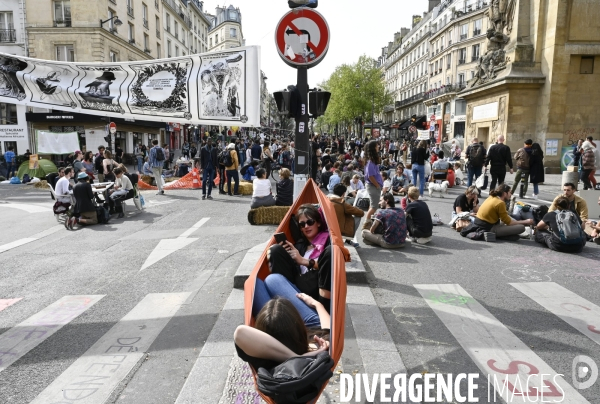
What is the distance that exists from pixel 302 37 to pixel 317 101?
2.84 ft

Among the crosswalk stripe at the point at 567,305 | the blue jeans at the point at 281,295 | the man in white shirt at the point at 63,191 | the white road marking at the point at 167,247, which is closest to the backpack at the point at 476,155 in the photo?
the crosswalk stripe at the point at 567,305

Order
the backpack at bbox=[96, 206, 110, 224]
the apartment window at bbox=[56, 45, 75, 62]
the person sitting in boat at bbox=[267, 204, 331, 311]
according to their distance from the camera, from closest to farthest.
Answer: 1. the person sitting in boat at bbox=[267, 204, 331, 311]
2. the backpack at bbox=[96, 206, 110, 224]
3. the apartment window at bbox=[56, 45, 75, 62]

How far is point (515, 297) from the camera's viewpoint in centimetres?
489

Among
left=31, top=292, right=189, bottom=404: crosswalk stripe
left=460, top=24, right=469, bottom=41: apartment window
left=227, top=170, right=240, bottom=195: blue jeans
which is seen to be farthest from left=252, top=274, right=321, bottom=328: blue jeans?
left=460, top=24, right=469, bottom=41: apartment window

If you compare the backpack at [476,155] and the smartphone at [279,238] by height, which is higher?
the backpack at [476,155]

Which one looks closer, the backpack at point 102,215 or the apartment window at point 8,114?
the backpack at point 102,215

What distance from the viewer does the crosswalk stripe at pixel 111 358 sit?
3.06 m

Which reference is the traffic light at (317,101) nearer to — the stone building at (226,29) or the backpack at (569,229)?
the backpack at (569,229)

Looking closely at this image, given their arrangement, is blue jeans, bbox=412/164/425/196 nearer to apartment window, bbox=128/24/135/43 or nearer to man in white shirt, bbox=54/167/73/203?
man in white shirt, bbox=54/167/73/203

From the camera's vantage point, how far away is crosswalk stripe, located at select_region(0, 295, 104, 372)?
12.4 ft

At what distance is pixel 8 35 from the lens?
29797mm

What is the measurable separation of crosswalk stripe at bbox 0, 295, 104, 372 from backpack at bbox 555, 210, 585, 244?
6925 millimetres

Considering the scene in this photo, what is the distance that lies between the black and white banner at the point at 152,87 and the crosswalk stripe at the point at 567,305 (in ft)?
12.4

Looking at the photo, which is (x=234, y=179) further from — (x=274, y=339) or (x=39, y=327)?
(x=274, y=339)
